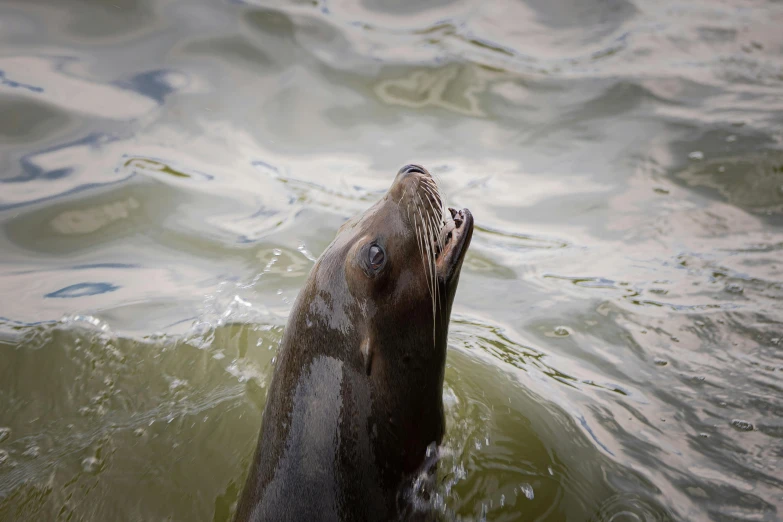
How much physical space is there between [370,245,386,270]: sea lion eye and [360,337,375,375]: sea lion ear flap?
0.30 metres

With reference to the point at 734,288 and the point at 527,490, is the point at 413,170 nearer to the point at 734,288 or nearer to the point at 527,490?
the point at 527,490

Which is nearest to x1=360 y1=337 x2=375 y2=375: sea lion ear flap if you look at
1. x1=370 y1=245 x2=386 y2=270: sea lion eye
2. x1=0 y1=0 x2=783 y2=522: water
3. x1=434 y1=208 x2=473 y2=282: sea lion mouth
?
x1=370 y1=245 x2=386 y2=270: sea lion eye

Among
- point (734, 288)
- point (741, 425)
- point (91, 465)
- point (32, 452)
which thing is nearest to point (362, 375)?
point (91, 465)

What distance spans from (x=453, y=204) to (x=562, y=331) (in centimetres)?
158

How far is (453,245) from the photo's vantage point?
2.98 metres

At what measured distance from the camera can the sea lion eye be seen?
2891mm

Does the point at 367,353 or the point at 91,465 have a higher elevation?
the point at 367,353

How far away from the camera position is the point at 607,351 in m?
4.16

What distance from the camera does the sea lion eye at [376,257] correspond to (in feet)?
9.48

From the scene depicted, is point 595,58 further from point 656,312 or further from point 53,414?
point 53,414

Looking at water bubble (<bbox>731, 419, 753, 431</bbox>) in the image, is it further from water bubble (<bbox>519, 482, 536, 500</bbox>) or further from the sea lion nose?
the sea lion nose

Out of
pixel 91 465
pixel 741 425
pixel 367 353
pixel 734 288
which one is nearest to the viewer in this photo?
pixel 367 353

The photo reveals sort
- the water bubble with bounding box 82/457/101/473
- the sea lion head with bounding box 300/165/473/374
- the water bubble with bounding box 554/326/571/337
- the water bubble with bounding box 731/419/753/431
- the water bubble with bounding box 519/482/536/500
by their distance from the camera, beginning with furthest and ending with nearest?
the water bubble with bounding box 554/326/571/337 < the water bubble with bounding box 731/419/753/431 < the water bubble with bounding box 82/457/101/473 < the water bubble with bounding box 519/482/536/500 < the sea lion head with bounding box 300/165/473/374

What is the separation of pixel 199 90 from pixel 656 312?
4396 mm
